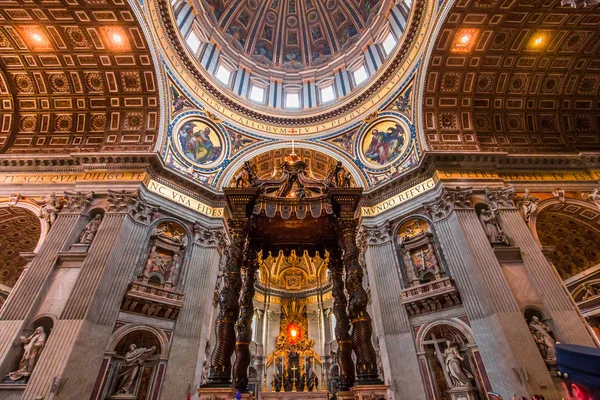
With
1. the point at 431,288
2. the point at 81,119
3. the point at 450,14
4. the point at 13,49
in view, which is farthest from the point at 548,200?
the point at 13,49

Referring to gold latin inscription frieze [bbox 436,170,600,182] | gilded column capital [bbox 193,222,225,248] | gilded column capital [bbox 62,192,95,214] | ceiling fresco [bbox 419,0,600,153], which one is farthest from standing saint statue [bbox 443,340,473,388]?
gilded column capital [bbox 62,192,95,214]

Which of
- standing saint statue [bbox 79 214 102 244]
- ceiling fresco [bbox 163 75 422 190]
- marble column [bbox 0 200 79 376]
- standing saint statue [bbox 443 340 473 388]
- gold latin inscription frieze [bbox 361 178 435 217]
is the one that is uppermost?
ceiling fresco [bbox 163 75 422 190]

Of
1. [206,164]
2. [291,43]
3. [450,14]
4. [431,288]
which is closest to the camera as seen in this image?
[431,288]

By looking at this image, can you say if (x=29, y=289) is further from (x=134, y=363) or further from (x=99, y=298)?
(x=134, y=363)

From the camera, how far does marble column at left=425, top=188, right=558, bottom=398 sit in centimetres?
773

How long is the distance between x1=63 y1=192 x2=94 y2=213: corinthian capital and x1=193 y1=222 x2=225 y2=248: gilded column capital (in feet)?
13.3

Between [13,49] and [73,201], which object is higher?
[13,49]

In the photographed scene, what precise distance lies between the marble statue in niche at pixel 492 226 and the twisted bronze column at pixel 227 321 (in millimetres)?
9131

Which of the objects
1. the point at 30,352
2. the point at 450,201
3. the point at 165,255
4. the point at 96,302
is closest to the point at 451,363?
the point at 450,201

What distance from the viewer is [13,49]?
37.4 ft

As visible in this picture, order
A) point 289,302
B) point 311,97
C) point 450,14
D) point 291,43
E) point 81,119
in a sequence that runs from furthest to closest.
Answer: point 289,302
point 291,43
point 311,97
point 81,119
point 450,14

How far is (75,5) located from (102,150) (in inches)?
216

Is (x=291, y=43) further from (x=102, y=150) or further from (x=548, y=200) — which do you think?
(x=548, y=200)

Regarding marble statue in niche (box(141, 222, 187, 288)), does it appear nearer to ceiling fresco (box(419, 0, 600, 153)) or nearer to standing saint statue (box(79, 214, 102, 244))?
standing saint statue (box(79, 214, 102, 244))
